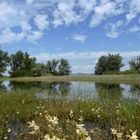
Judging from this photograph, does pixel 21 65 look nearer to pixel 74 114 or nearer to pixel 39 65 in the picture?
pixel 39 65

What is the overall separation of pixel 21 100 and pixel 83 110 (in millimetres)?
4418

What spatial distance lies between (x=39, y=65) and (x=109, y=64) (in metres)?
22.1

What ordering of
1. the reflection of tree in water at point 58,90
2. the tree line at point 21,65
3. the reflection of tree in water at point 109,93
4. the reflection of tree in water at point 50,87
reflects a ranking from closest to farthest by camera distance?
the reflection of tree in water at point 109,93, the reflection of tree in water at point 58,90, the reflection of tree in water at point 50,87, the tree line at point 21,65

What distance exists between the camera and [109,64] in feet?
411

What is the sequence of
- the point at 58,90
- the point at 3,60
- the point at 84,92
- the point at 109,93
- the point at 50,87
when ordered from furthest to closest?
the point at 3,60, the point at 50,87, the point at 58,90, the point at 109,93, the point at 84,92

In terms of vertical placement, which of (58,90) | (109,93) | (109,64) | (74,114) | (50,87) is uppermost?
(109,64)

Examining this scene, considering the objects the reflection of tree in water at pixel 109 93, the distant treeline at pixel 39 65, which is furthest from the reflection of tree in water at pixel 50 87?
the distant treeline at pixel 39 65

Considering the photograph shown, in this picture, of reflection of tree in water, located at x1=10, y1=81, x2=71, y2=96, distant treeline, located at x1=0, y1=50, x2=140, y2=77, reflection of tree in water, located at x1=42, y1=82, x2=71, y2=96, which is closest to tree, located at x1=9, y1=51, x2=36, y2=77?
distant treeline, located at x1=0, y1=50, x2=140, y2=77

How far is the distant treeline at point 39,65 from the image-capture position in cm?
11831

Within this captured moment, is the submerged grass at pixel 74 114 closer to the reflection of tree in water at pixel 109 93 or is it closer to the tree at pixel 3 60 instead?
the reflection of tree in water at pixel 109 93

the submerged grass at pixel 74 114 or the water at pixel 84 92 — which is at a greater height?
the water at pixel 84 92

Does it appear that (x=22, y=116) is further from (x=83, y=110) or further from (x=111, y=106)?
(x=111, y=106)

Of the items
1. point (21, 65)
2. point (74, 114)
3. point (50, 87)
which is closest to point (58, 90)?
point (50, 87)

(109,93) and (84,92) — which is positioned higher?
(84,92)
